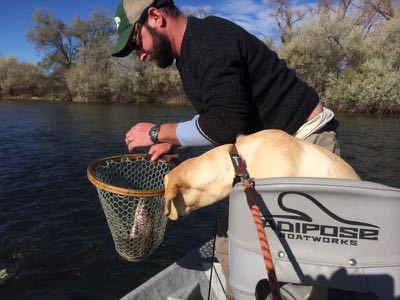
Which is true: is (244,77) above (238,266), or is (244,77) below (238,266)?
above

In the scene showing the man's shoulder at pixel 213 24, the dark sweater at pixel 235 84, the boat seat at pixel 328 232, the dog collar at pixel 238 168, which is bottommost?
the boat seat at pixel 328 232

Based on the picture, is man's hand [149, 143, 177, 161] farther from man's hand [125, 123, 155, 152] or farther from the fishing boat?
the fishing boat

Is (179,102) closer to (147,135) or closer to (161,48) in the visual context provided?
(147,135)

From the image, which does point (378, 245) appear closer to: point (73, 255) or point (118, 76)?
point (73, 255)

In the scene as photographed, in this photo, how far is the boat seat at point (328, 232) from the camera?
6.06 feet

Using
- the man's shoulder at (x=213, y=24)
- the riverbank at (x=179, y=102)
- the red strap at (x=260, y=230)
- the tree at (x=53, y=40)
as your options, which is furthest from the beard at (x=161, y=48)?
the tree at (x=53, y=40)

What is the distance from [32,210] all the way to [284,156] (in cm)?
761

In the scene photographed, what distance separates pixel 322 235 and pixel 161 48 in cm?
179

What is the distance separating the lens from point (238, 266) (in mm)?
2219

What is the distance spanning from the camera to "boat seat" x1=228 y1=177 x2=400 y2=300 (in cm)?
185

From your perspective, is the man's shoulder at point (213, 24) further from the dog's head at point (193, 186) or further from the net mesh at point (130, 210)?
the net mesh at point (130, 210)

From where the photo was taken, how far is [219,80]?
2.59 meters

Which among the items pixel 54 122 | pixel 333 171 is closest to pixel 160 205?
pixel 333 171

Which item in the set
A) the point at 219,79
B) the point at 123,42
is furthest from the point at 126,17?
the point at 219,79
